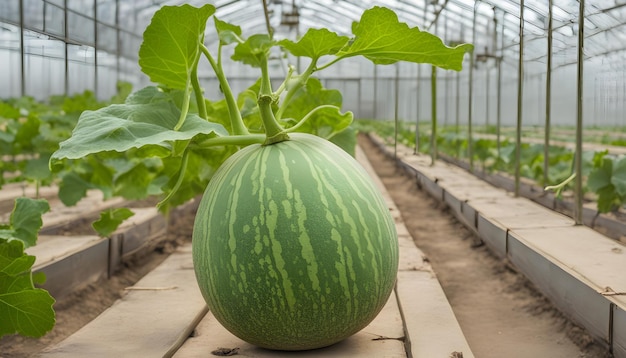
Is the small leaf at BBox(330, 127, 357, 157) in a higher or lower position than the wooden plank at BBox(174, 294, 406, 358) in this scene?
higher

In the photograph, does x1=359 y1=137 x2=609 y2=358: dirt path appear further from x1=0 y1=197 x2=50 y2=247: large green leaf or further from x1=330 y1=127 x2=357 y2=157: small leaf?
x1=0 y1=197 x2=50 y2=247: large green leaf

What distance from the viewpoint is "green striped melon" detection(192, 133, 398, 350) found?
1481 millimetres

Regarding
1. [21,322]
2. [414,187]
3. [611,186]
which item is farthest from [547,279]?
[414,187]

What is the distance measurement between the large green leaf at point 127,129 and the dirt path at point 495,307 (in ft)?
3.58

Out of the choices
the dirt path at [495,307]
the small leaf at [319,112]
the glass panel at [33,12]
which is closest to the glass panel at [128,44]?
the glass panel at [33,12]

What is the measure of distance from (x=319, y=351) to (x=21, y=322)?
0.69m

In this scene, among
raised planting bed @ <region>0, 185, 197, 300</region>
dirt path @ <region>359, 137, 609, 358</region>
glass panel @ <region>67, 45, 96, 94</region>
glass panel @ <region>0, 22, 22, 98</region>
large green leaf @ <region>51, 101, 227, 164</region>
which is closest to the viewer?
large green leaf @ <region>51, 101, 227, 164</region>

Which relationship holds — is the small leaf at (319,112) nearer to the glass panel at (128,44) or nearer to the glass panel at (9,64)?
the glass panel at (9,64)

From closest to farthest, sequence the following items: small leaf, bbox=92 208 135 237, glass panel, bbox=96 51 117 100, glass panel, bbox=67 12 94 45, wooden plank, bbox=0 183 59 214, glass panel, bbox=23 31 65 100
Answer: small leaf, bbox=92 208 135 237, wooden plank, bbox=0 183 59 214, glass panel, bbox=23 31 65 100, glass panel, bbox=67 12 94 45, glass panel, bbox=96 51 117 100

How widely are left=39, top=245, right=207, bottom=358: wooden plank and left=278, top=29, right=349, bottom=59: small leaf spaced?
75cm

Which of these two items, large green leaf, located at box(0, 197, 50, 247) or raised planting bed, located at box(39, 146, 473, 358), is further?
large green leaf, located at box(0, 197, 50, 247)

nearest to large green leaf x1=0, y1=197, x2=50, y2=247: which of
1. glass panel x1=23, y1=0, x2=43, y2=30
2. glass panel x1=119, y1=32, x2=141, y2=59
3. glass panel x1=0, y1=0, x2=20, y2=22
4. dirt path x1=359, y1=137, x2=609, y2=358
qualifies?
dirt path x1=359, y1=137, x2=609, y2=358

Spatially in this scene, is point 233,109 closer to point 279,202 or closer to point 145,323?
point 279,202

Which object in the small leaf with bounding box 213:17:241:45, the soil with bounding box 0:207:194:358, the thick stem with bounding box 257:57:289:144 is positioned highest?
the small leaf with bounding box 213:17:241:45
